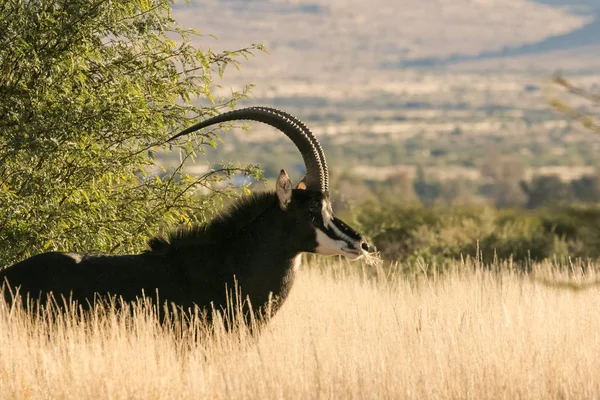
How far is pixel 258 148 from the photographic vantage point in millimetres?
160750

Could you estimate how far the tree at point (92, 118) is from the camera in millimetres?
10422

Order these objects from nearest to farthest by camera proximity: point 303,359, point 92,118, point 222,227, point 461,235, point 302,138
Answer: point 303,359
point 222,227
point 302,138
point 92,118
point 461,235

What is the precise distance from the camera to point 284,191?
8.80 metres

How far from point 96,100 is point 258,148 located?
15022 centimetres

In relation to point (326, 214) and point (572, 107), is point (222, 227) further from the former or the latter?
point (572, 107)

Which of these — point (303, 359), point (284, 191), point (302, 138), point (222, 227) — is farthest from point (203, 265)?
point (302, 138)

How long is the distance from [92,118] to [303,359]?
3.84 metres

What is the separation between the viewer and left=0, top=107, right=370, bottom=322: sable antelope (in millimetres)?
8633

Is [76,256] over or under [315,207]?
under

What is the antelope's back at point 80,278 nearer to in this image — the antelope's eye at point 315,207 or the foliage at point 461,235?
the antelope's eye at point 315,207

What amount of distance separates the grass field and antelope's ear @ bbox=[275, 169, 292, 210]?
1054mm

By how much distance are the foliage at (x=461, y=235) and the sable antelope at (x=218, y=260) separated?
8.52 m

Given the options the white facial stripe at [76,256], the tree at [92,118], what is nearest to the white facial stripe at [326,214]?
the white facial stripe at [76,256]

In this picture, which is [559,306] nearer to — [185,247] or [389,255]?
[185,247]
